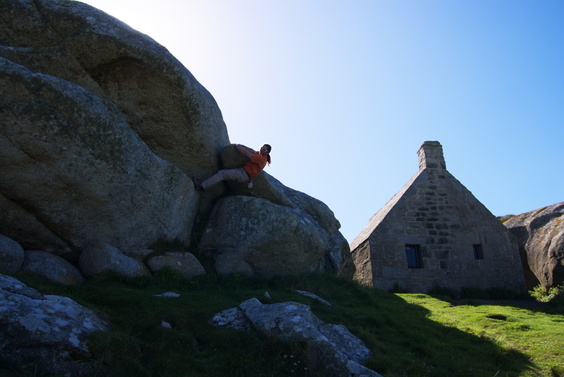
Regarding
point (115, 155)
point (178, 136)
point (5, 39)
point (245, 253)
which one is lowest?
point (245, 253)

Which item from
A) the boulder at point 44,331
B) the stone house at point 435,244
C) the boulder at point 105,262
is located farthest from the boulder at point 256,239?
the stone house at point 435,244

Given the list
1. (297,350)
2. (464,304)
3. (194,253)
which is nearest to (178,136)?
(194,253)

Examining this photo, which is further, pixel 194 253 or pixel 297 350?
pixel 194 253

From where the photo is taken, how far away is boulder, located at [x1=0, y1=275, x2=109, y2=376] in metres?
4.38

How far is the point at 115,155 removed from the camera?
830 centimetres

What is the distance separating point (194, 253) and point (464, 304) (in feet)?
26.4

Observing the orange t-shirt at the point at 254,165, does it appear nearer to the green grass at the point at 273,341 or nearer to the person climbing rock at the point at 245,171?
the person climbing rock at the point at 245,171

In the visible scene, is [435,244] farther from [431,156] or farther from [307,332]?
[307,332]

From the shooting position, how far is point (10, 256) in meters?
6.89

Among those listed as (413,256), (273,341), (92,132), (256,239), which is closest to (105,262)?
(92,132)

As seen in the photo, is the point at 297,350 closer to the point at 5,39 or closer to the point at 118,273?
the point at 118,273

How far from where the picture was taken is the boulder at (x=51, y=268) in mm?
7141

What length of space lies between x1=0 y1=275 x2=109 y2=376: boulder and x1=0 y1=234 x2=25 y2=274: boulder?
5.53 feet

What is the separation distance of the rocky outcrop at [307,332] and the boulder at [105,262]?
8.11 ft
